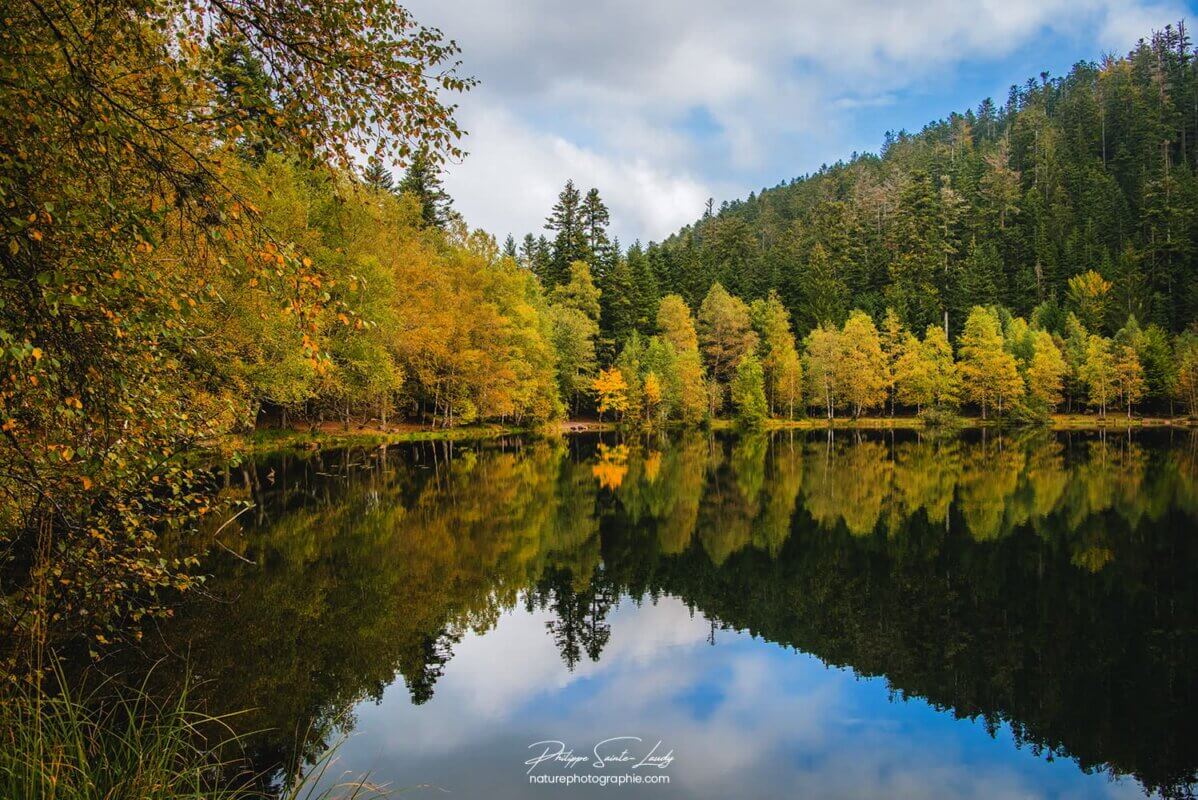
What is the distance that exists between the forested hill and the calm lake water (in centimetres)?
6125

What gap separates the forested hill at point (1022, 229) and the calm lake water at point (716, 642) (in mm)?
61249

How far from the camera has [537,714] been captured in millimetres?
9641

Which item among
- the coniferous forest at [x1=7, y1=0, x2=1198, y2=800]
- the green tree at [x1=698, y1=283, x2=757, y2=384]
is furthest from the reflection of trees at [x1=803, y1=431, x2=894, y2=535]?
the green tree at [x1=698, y1=283, x2=757, y2=384]

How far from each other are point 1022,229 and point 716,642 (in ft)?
329

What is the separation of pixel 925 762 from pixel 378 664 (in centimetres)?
781

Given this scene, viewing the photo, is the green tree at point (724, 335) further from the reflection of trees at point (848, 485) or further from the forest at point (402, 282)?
the reflection of trees at point (848, 485)

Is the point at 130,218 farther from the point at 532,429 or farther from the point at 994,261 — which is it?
the point at 994,261

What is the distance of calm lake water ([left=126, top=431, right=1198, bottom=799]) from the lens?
8375mm

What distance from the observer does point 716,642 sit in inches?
493

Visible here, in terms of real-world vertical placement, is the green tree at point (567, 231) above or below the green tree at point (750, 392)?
above

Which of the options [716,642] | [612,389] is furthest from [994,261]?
[716,642]

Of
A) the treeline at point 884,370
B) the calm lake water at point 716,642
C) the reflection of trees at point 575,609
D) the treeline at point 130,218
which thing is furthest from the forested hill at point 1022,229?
the treeline at point 130,218

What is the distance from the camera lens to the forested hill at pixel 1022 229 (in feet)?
257

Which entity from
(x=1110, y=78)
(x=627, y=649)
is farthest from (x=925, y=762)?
(x=1110, y=78)
